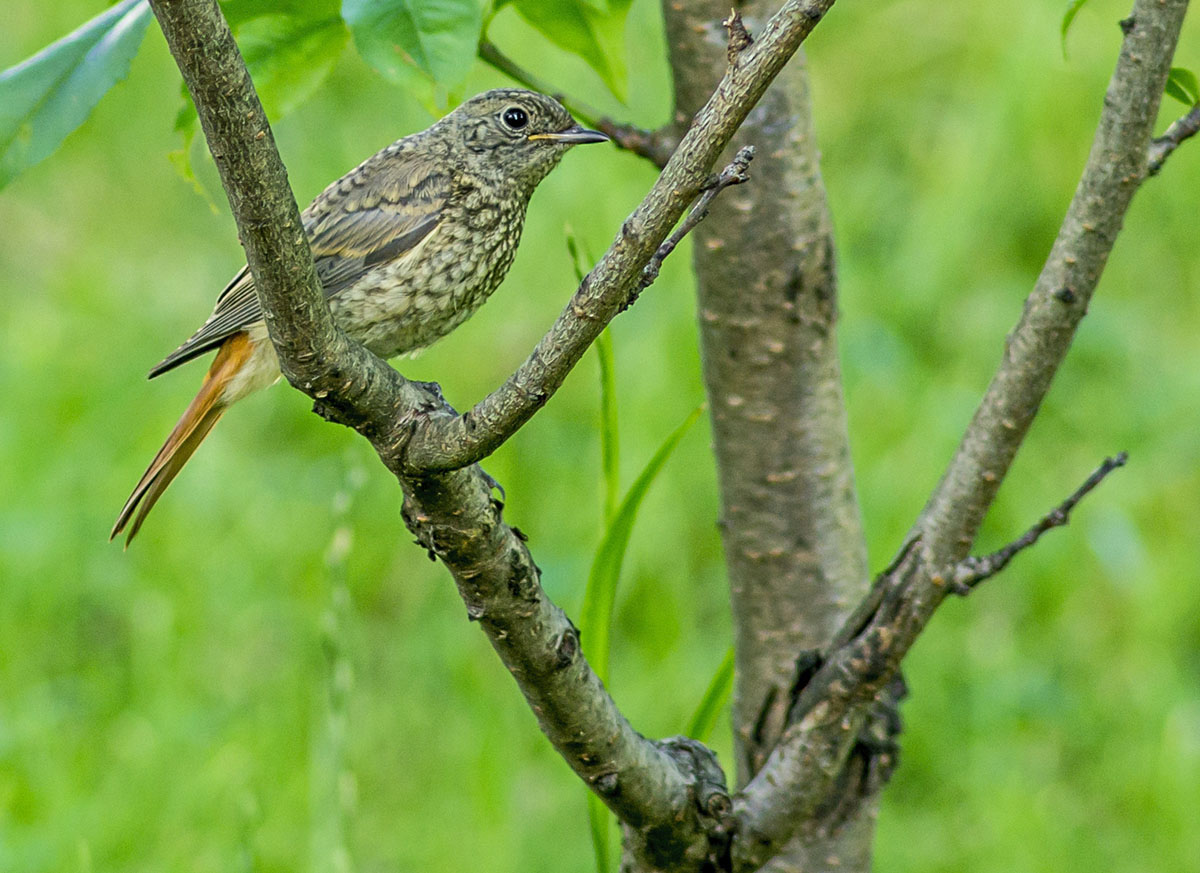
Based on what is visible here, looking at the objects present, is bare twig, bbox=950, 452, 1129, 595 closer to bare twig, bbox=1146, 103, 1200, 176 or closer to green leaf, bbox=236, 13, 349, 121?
bare twig, bbox=1146, 103, 1200, 176

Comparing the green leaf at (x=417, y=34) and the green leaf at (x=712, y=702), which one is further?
the green leaf at (x=712, y=702)

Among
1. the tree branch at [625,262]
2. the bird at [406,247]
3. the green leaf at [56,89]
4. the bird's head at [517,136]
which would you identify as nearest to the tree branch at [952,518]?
the tree branch at [625,262]

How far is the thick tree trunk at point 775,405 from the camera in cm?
189

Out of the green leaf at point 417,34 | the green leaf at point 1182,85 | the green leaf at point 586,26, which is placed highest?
the green leaf at point 586,26

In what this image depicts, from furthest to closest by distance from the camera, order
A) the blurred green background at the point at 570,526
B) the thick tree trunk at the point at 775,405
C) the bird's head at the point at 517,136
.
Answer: the blurred green background at the point at 570,526 < the bird's head at the point at 517,136 < the thick tree trunk at the point at 775,405

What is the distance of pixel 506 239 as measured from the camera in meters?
2.15

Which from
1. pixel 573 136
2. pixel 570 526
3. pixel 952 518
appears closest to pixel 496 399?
pixel 952 518

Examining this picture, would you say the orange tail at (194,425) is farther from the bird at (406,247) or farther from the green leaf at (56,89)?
the green leaf at (56,89)

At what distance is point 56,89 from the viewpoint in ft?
4.74

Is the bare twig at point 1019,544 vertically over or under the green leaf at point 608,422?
under

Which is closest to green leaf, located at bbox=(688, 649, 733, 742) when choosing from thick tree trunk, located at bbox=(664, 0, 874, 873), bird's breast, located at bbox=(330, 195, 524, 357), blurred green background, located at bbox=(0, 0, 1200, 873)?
thick tree trunk, located at bbox=(664, 0, 874, 873)

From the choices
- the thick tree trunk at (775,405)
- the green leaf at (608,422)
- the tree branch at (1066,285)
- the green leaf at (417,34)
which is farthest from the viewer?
the thick tree trunk at (775,405)

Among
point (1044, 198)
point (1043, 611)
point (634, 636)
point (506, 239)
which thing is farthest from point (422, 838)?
point (1044, 198)

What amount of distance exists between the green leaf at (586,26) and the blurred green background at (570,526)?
0.77m
